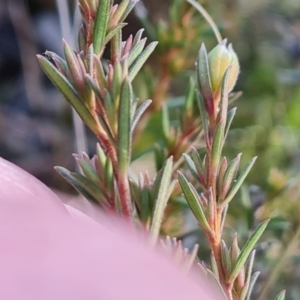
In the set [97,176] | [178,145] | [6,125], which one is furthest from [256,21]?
[97,176]

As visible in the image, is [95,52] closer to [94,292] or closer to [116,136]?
[116,136]

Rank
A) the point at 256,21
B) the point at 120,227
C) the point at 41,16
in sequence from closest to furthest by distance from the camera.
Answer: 1. the point at 120,227
2. the point at 256,21
3. the point at 41,16

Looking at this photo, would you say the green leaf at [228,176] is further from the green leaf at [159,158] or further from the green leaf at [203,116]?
the green leaf at [159,158]

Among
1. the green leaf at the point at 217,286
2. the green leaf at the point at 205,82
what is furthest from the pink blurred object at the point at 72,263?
the green leaf at the point at 205,82

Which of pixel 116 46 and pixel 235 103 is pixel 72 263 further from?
pixel 235 103

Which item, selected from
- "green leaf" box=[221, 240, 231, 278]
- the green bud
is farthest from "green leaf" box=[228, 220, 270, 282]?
the green bud

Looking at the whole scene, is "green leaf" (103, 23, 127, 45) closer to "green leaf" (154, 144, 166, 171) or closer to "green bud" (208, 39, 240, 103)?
"green bud" (208, 39, 240, 103)

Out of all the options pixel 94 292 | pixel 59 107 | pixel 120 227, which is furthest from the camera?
pixel 59 107
